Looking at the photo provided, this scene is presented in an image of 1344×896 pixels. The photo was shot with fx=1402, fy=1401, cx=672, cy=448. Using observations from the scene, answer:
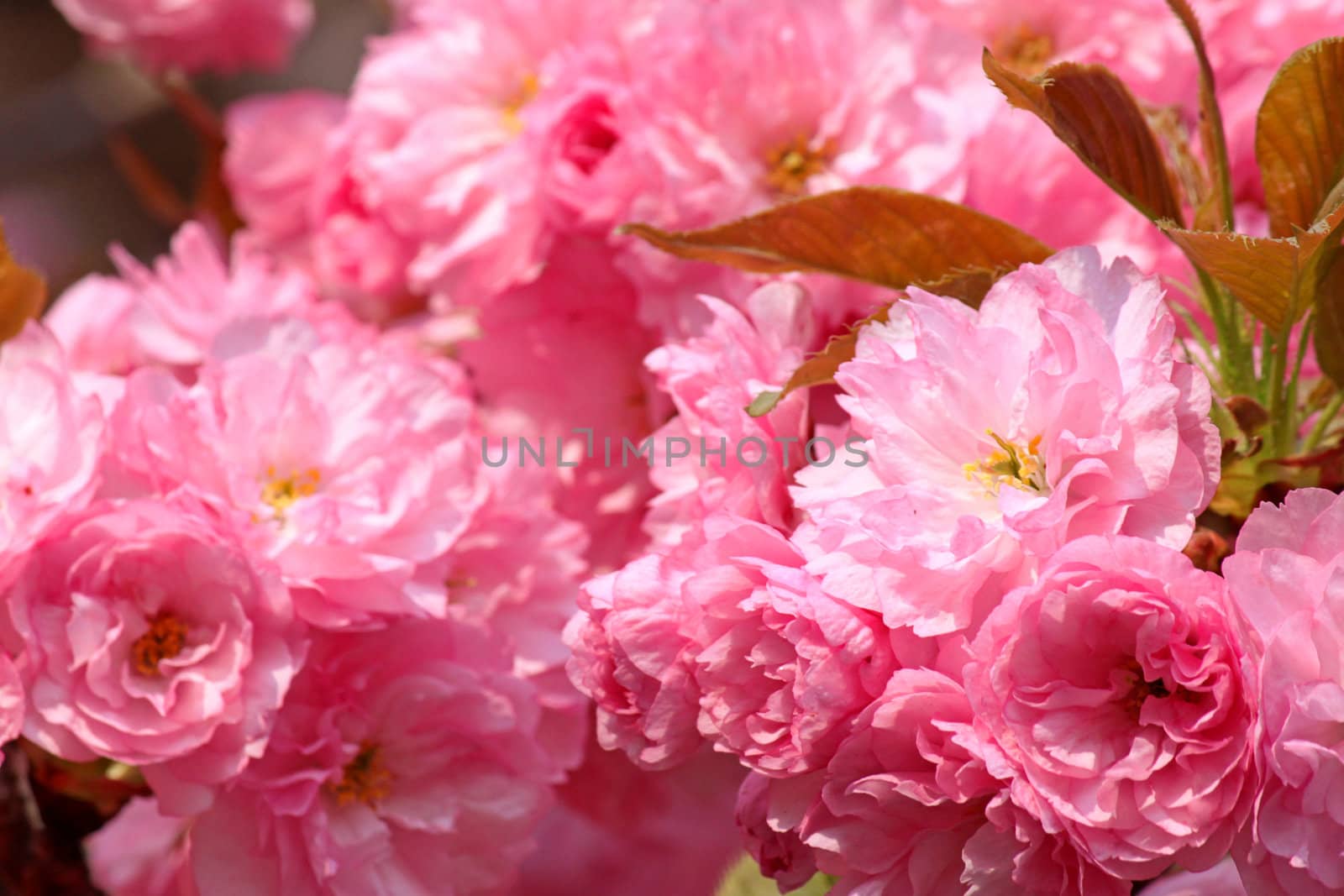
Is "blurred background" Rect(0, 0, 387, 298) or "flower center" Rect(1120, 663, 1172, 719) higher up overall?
"flower center" Rect(1120, 663, 1172, 719)

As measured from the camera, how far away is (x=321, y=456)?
0.58 meters

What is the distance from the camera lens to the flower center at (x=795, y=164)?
66cm

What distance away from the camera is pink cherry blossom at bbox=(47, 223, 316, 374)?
698mm

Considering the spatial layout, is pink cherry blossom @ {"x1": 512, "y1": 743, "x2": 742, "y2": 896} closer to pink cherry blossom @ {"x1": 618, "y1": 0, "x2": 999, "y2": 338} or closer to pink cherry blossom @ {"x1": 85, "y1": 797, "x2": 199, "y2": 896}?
pink cherry blossom @ {"x1": 85, "y1": 797, "x2": 199, "y2": 896}

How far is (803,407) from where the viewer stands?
489 millimetres

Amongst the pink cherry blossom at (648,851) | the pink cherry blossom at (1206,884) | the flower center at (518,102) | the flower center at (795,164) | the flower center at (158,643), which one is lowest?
the pink cherry blossom at (648,851)

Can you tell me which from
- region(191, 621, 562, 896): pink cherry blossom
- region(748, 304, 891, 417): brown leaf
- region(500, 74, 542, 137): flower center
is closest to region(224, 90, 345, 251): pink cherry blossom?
region(500, 74, 542, 137): flower center

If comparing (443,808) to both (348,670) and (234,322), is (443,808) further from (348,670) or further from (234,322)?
(234,322)

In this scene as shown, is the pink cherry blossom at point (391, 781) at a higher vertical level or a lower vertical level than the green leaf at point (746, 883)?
higher

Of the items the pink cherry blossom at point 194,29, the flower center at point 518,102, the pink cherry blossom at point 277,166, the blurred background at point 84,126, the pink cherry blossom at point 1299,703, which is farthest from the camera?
the blurred background at point 84,126

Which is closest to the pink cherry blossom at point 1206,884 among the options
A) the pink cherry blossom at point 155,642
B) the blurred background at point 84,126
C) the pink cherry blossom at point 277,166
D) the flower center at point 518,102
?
the pink cherry blossom at point 155,642

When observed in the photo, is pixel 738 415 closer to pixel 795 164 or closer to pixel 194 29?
pixel 795 164

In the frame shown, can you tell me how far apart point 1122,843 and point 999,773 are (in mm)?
39

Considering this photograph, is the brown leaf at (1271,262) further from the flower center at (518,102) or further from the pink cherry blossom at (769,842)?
the flower center at (518,102)
